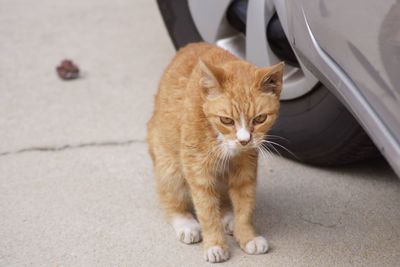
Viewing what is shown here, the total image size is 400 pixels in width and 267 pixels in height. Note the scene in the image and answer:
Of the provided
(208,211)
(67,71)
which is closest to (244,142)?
(208,211)

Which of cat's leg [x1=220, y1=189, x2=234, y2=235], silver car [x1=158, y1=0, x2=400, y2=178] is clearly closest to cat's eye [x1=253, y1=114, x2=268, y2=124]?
silver car [x1=158, y1=0, x2=400, y2=178]

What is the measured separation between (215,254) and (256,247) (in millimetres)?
189

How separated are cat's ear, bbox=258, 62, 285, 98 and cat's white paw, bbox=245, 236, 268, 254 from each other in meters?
0.66

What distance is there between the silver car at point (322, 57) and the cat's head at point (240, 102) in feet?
0.59

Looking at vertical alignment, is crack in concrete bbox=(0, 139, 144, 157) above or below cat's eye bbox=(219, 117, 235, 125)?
below

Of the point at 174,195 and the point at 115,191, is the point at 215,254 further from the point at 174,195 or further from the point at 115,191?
the point at 115,191

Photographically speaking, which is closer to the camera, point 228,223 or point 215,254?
point 215,254

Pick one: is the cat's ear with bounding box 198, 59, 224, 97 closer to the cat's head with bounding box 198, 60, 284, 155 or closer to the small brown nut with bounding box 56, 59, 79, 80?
the cat's head with bounding box 198, 60, 284, 155

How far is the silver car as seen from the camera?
201 centimetres

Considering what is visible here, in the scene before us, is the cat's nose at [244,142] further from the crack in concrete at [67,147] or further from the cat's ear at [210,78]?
the crack in concrete at [67,147]

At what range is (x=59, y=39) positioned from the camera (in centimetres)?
546

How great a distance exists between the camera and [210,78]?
254cm

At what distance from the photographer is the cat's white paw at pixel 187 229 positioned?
9.46 feet

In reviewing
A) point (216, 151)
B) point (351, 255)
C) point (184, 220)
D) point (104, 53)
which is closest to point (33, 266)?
point (184, 220)
